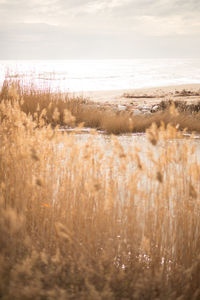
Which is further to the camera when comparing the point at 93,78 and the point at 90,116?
the point at 93,78

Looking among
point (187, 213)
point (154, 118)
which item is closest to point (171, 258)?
point (187, 213)

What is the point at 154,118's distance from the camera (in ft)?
20.6

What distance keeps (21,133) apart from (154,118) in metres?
4.72

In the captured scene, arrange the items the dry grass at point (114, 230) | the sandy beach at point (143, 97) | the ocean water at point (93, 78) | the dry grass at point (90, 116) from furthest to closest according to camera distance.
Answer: the sandy beach at point (143, 97)
the ocean water at point (93, 78)
the dry grass at point (90, 116)
the dry grass at point (114, 230)

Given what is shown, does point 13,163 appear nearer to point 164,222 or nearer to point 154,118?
point 164,222

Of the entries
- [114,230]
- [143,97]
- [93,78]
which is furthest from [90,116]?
[93,78]

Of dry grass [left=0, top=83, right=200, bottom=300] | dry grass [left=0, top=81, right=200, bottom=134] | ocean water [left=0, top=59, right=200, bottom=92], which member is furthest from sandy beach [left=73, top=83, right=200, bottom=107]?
dry grass [left=0, top=83, right=200, bottom=300]

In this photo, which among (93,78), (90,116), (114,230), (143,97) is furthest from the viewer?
(93,78)

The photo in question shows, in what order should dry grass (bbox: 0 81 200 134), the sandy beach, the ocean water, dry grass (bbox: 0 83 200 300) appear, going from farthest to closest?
the sandy beach → the ocean water → dry grass (bbox: 0 81 200 134) → dry grass (bbox: 0 83 200 300)

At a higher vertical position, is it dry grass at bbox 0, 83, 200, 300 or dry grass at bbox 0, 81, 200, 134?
dry grass at bbox 0, 81, 200, 134

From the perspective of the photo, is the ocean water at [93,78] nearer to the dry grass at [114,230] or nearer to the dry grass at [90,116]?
the dry grass at [90,116]

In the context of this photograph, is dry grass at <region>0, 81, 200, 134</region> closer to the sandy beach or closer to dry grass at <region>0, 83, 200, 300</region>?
the sandy beach

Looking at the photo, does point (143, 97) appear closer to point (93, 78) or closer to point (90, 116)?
point (90, 116)

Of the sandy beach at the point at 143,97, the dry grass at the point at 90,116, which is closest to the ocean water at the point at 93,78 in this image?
the dry grass at the point at 90,116
